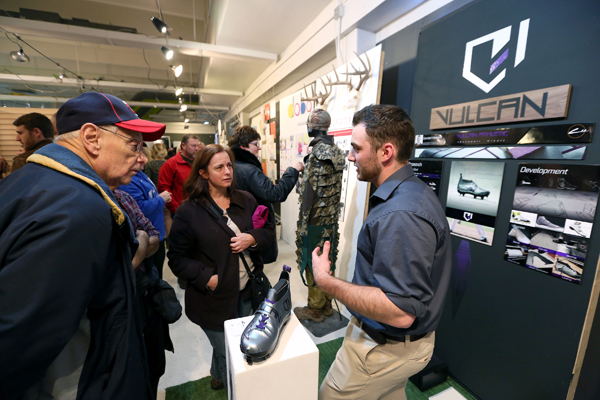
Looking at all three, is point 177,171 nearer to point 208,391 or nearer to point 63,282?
point 208,391

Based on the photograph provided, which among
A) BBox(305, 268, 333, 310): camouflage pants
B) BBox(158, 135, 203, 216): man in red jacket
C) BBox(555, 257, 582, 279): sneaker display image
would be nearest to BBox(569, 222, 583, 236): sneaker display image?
BBox(555, 257, 582, 279): sneaker display image

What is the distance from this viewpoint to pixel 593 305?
1.24 m

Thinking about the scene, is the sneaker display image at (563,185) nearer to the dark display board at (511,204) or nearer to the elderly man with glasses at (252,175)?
the dark display board at (511,204)

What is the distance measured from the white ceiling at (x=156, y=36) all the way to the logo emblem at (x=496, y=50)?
248 cm

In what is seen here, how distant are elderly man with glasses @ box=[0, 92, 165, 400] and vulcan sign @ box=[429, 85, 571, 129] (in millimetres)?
1843

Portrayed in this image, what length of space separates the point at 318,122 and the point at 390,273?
1718 millimetres

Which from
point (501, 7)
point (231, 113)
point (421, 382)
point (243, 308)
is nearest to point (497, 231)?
point (421, 382)

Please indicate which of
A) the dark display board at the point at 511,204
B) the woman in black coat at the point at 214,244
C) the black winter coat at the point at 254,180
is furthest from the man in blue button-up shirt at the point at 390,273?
the black winter coat at the point at 254,180

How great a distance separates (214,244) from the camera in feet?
4.73

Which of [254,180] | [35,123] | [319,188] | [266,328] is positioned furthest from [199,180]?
[35,123]

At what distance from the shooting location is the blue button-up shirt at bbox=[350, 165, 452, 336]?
0.83m

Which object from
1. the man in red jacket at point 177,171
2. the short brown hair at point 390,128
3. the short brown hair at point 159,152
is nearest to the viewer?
the short brown hair at point 390,128

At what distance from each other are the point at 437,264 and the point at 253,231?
0.99 meters

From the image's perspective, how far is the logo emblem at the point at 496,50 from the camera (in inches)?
55.3
